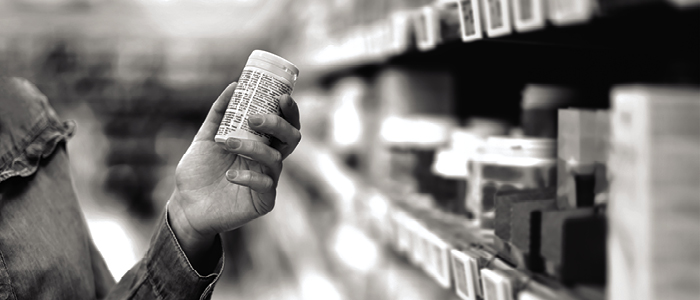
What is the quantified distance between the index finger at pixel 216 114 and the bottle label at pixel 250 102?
0.24ft

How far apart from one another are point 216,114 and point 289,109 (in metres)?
0.15

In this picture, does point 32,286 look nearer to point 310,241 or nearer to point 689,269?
point 689,269

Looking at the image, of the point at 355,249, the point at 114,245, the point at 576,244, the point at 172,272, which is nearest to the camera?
the point at 576,244

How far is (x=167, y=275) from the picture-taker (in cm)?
102

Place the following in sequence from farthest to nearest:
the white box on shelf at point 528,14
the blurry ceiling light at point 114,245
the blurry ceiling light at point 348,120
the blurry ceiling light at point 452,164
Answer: the blurry ceiling light at point 114,245
the blurry ceiling light at point 348,120
the blurry ceiling light at point 452,164
the white box on shelf at point 528,14

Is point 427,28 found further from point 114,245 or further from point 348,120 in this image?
point 114,245

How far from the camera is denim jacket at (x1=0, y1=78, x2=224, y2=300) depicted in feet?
3.19

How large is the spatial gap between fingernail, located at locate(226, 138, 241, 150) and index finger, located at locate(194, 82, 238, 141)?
128mm

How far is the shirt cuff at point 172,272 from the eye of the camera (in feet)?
3.30

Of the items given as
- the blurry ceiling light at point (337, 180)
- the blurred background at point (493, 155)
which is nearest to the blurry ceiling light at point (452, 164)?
the blurred background at point (493, 155)

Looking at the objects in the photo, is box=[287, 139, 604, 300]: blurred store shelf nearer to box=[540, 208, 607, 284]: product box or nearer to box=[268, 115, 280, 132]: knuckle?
box=[540, 208, 607, 284]: product box

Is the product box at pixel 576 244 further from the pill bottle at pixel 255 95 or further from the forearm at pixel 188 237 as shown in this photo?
the forearm at pixel 188 237

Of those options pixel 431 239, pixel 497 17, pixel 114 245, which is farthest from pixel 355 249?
pixel 114 245

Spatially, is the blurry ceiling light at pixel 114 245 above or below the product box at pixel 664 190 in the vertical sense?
below
